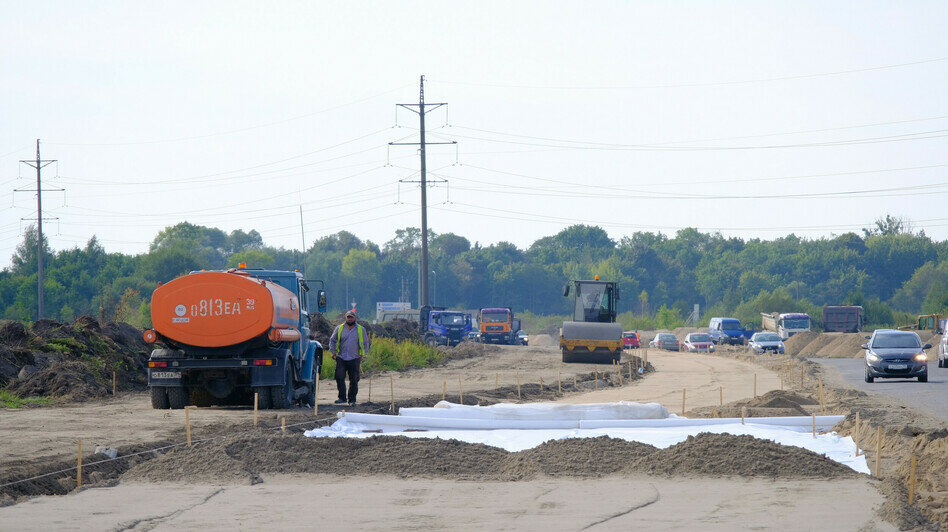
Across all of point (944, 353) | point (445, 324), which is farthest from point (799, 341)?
point (944, 353)

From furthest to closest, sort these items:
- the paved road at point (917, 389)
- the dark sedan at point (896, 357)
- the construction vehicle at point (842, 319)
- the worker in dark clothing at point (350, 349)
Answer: the construction vehicle at point (842, 319)
the dark sedan at point (896, 357)
the paved road at point (917, 389)
the worker in dark clothing at point (350, 349)

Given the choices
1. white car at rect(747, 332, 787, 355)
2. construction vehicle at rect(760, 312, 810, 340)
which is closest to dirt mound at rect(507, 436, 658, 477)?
white car at rect(747, 332, 787, 355)

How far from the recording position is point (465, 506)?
9.62 meters

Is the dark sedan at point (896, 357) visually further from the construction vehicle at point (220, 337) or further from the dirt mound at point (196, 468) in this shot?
the dirt mound at point (196, 468)

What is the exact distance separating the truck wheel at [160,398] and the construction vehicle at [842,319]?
6102cm

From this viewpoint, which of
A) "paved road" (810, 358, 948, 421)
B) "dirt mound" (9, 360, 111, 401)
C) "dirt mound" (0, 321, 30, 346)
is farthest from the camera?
"dirt mound" (0, 321, 30, 346)

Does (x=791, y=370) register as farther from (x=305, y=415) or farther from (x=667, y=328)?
(x=667, y=328)

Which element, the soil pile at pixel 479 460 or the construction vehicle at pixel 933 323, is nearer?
the soil pile at pixel 479 460

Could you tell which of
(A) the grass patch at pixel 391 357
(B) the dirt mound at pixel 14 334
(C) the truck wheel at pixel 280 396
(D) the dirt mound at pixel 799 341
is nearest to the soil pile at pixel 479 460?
(C) the truck wheel at pixel 280 396

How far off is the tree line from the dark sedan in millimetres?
65923

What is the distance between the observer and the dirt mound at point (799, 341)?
192 ft

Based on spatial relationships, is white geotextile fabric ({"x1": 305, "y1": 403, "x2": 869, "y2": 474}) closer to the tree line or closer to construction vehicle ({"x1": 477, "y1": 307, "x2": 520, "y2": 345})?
construction vehicle ({"x1": 477, "y1": 307, "x2": 520, "y2": 345})

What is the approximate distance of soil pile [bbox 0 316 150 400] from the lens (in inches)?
826

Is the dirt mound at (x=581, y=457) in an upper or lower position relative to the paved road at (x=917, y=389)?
upper
